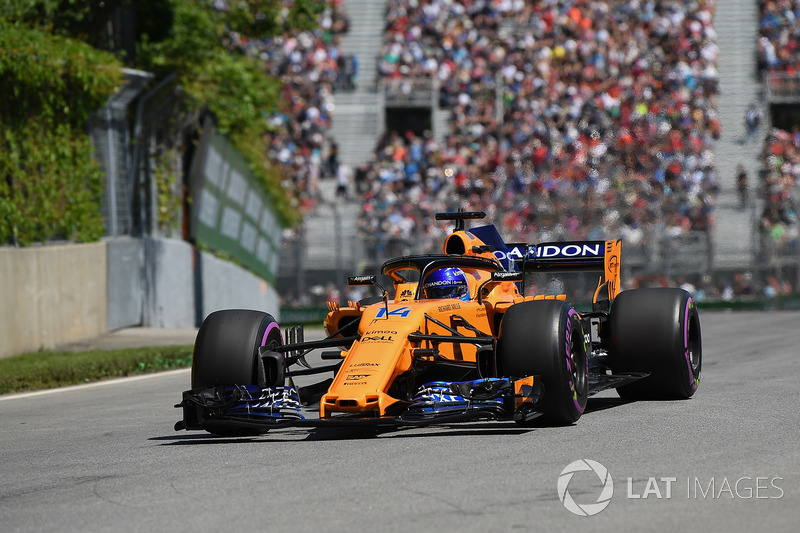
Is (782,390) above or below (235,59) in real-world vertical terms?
below

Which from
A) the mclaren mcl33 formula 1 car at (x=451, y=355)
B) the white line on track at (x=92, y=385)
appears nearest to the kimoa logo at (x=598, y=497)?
the mclaren mcl33 formula 1 car at (x=451, y=355)

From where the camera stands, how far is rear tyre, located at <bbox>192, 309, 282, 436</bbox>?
836 cm

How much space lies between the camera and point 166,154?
20.0 metres

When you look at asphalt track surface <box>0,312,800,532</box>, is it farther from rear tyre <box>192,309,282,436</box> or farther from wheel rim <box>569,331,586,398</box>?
rear tyre <box>192,309,282,436</box>

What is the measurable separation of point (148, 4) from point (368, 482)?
15.2m

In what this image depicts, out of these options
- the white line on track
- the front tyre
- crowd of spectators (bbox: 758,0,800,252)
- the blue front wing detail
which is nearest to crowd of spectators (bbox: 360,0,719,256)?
crowd of spectators (bbox: 758,0,800,252)

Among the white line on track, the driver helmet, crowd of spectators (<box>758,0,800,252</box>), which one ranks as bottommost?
the white line on track

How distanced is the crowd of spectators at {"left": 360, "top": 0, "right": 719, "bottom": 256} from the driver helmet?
1537cm

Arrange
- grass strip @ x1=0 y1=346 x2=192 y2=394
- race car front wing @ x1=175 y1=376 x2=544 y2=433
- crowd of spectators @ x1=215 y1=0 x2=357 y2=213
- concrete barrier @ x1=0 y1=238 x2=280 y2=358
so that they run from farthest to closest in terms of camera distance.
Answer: crowd of spectators @ x1=215 y1=0 x2=357 y2=213 < concrete barrier @ x1=0 y1=238 x2=280 y2=358 < grass strip @ x1=0 y1=346 x2=192 y2=394 < race car front wing @ x1=175 y1=376 x2=544 y2=433

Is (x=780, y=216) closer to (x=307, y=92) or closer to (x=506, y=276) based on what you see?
(x=307, y=92)

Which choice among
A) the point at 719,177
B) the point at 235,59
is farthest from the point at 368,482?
the point at 719,177

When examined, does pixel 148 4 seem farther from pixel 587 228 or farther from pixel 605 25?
pixel 605 25

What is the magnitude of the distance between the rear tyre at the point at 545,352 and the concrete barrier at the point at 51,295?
849cm

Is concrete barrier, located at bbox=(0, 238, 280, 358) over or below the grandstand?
below
